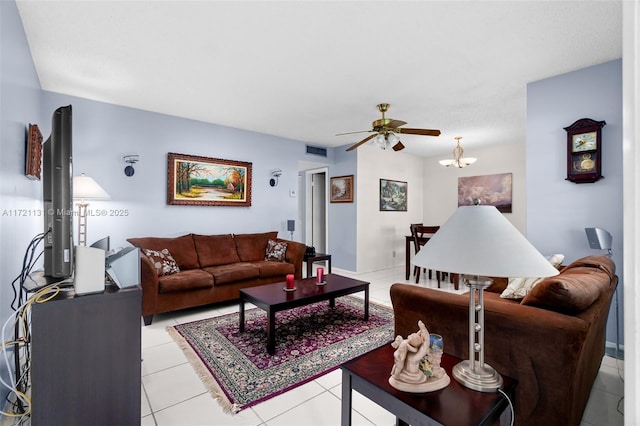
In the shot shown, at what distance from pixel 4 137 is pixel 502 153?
6514mm

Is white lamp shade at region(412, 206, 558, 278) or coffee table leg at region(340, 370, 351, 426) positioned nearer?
white lamp shade at region(412, 206, 558, 278)

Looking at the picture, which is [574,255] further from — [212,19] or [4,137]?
[4,137]

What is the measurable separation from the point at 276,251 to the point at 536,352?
3430 mm

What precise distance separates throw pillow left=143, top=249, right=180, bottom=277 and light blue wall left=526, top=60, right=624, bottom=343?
3.81 metres

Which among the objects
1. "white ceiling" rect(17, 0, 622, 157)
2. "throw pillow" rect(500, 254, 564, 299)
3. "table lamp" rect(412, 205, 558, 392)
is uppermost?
"white ceiling" rect(17, 0, 622, 157)

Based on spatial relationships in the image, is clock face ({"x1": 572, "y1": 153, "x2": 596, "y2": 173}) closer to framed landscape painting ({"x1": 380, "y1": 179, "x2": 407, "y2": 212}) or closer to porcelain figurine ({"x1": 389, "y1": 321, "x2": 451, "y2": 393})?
porcelain figurine ({"x1": 389, "y1": 321, "x2": 451, "y2": 393})

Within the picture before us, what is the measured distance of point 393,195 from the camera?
20.8 feet

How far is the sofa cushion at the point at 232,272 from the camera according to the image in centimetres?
360

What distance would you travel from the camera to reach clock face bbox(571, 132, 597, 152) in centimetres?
276

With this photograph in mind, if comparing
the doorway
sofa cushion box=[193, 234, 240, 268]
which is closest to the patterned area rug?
sofa cushion box=[193, 234, 240, 268]

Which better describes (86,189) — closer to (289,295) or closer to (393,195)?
(289,295)

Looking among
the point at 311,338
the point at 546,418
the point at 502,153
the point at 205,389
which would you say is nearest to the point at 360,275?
the point at 311,338

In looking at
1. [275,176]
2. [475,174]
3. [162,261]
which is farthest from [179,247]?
[475,174]

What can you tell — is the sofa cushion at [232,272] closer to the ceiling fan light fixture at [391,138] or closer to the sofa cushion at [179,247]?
the sofa cushion at [179,247]
